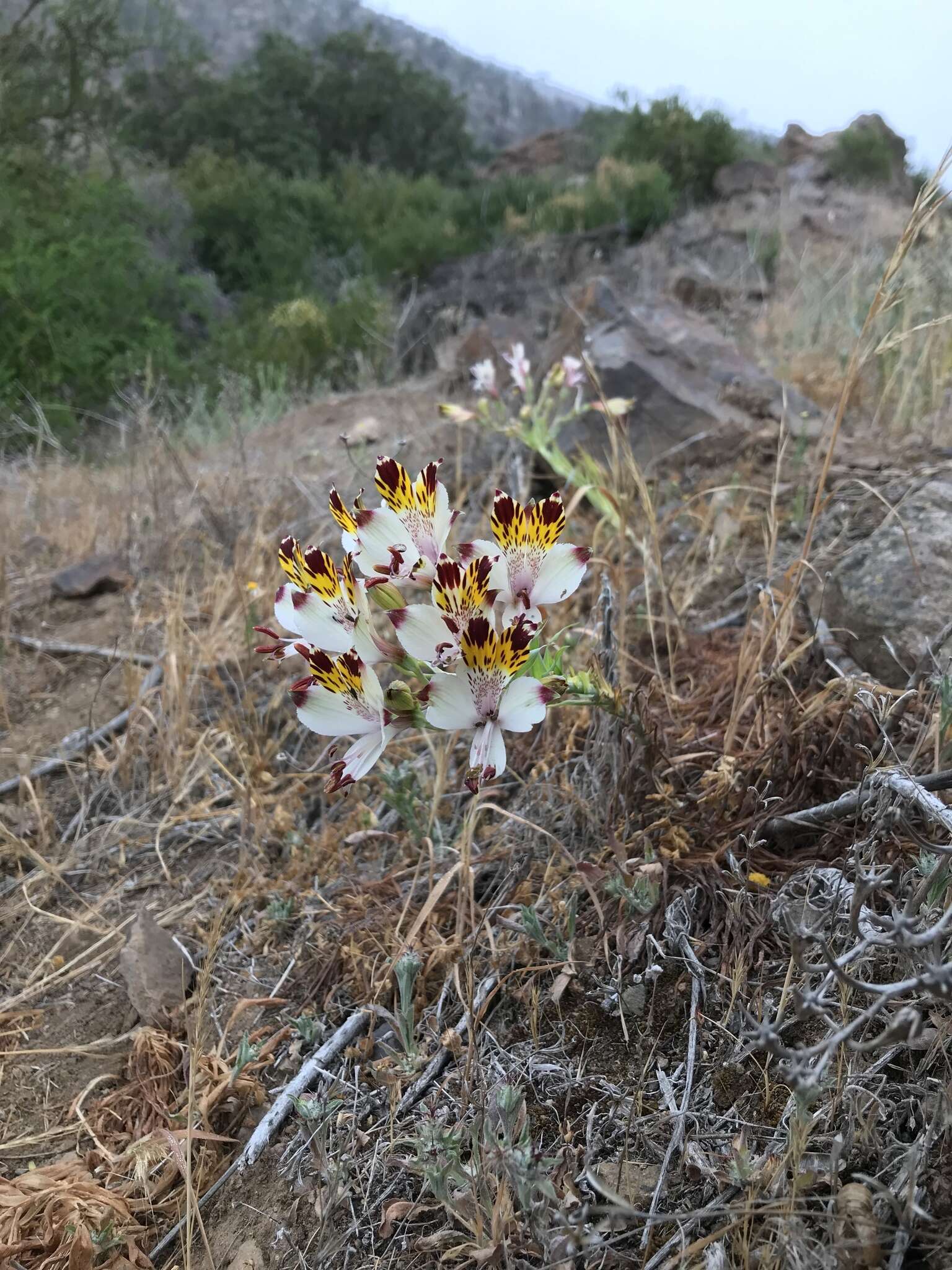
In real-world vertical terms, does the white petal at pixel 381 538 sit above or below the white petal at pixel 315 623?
above

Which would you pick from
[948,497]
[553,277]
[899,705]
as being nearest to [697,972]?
[899,705]

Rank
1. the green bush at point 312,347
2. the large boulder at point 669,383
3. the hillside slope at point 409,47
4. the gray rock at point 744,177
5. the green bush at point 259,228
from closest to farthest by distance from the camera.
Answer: the large boulder at point 669,383
the green bush at point 312,347
the green bush at point 259,228
the gray rock at point 744,177
the hillside slope at point 409,47

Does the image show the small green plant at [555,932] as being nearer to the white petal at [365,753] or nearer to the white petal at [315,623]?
the white petal at [365,753]

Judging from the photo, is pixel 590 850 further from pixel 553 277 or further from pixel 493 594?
pixel 553 277

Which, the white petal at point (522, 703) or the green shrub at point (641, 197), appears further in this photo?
the green shrub at point (641, 197)

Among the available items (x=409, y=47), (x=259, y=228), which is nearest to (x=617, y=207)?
(x=259, y=228)

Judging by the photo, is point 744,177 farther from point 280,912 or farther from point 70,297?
point 280,912

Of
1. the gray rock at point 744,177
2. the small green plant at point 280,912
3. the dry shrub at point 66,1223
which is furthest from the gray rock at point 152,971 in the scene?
the gray rock at point 744,177

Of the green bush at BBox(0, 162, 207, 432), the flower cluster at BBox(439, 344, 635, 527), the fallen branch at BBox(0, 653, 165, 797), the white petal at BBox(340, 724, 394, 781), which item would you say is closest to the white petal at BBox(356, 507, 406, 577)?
the white petal at BBox(340, 724, 394, 781)
